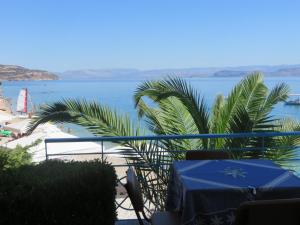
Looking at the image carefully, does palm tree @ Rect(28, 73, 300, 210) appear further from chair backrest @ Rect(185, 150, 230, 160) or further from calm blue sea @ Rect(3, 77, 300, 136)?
chair backrest @ Rect(185, 150, 230, 160)

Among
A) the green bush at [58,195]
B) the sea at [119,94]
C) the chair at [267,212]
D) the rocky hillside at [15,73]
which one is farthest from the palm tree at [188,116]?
the rocky hillside at [15,73]

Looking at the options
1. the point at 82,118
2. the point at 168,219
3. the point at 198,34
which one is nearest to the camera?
the point at 168,219

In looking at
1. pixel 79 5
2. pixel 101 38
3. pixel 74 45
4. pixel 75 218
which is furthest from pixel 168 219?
pixel 74 45

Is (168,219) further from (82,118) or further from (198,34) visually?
(198,34)

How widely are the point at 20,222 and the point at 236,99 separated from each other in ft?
→ 13.9

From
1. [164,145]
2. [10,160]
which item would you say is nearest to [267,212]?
[164,145]

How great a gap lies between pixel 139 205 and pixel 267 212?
1075 millimetres

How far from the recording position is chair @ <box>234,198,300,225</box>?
2312 mm

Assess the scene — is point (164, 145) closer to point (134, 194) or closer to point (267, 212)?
point (134, 194)

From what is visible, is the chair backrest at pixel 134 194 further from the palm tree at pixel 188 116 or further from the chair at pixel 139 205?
the palm tree at pixel 188 116

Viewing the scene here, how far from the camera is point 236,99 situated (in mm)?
6207

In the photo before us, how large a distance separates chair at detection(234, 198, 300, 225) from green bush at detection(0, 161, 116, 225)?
1085 mm

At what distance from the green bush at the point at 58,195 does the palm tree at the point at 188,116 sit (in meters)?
2.43

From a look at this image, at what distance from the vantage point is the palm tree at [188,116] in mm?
5902
